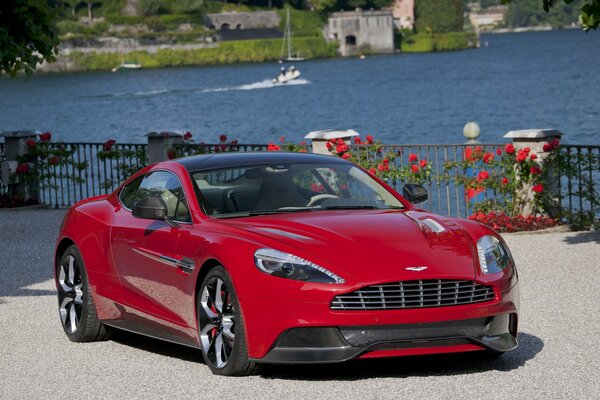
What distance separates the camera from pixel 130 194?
9.99m

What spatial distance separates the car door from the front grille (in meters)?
1.24

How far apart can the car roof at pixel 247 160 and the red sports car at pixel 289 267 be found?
0.01m

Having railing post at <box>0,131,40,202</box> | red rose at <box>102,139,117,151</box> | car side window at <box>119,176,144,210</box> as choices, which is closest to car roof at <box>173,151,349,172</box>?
car side window at <box>119,176,144,210</box>

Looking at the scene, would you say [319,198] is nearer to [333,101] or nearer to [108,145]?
[108,145]

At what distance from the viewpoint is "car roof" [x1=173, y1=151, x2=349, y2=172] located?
9344mm

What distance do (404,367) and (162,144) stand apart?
1385 centimetres

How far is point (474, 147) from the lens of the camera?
18.7m

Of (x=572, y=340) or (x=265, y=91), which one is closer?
(x=572, y=340)

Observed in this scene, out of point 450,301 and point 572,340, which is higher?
point 450,301

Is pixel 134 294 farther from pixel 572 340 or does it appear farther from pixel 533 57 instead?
pixel 533 57

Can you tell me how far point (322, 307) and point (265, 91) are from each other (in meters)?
130

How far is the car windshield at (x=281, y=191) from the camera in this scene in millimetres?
8953

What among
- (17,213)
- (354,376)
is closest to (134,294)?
(354,376)

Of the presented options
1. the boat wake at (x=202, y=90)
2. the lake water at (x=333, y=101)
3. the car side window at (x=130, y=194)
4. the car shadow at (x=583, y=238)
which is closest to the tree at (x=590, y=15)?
the car shadow at (x=583, y=238)
